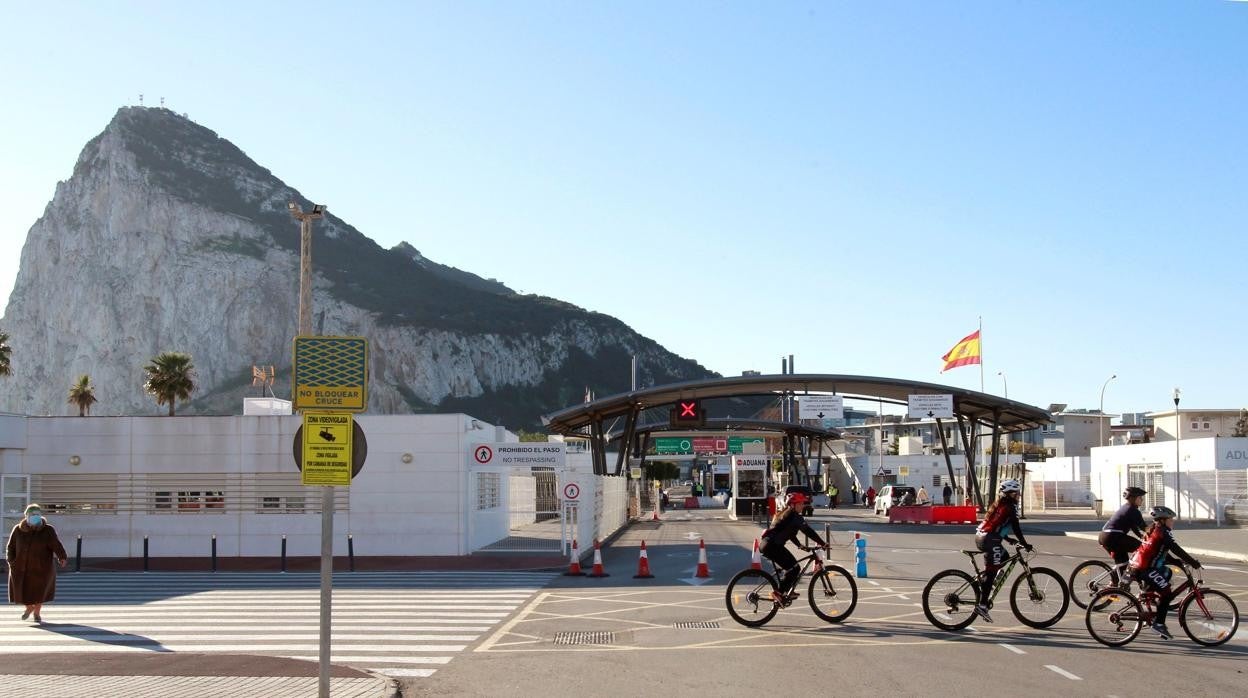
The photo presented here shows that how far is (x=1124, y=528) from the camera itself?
13.8 meters

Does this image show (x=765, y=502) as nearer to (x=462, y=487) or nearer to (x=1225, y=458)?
(x=1225, y=458)

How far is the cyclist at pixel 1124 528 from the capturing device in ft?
44.8

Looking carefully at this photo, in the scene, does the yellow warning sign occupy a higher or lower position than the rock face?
lower

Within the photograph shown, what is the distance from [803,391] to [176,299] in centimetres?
12767

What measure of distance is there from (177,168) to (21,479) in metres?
154

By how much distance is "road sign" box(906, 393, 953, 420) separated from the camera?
161 ft

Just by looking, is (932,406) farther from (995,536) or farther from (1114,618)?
(1114,618)

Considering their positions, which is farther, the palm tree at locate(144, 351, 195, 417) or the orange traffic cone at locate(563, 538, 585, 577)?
the palm tree at locate(144, 351, 195, 417)

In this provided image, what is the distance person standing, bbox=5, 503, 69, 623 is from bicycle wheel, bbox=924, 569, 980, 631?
11714mm

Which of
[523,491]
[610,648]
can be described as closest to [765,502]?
[523,491]

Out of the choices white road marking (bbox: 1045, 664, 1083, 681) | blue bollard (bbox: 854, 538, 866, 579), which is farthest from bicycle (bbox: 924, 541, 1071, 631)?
blue bollard (bbox: 854, 538, 866, 579)

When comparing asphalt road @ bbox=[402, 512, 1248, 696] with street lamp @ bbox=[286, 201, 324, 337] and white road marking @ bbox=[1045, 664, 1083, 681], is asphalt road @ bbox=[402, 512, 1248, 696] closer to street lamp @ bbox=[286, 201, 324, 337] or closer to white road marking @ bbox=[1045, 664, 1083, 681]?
white road marking @ bbox=[1045, 664, 1083, 681]

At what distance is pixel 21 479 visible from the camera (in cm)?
3077

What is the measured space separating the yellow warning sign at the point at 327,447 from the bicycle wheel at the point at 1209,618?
9.19 meters
